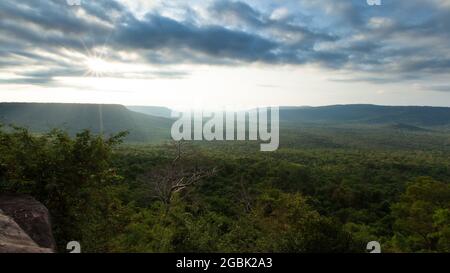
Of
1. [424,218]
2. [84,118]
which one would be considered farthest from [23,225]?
[84,118]

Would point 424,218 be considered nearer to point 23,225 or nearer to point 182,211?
point 182,211

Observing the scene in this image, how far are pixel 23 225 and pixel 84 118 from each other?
14197 centimetres

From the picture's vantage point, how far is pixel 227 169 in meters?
54.7

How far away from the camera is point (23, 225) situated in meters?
9.63

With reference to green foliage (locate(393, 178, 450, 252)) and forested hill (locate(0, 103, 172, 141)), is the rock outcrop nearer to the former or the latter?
green foliage (locate(393, 178, 450, 252))

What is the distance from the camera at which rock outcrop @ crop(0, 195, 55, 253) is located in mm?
7494

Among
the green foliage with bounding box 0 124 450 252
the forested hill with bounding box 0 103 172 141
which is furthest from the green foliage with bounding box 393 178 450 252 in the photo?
the forested hill with bounding box 0 103 172 141
